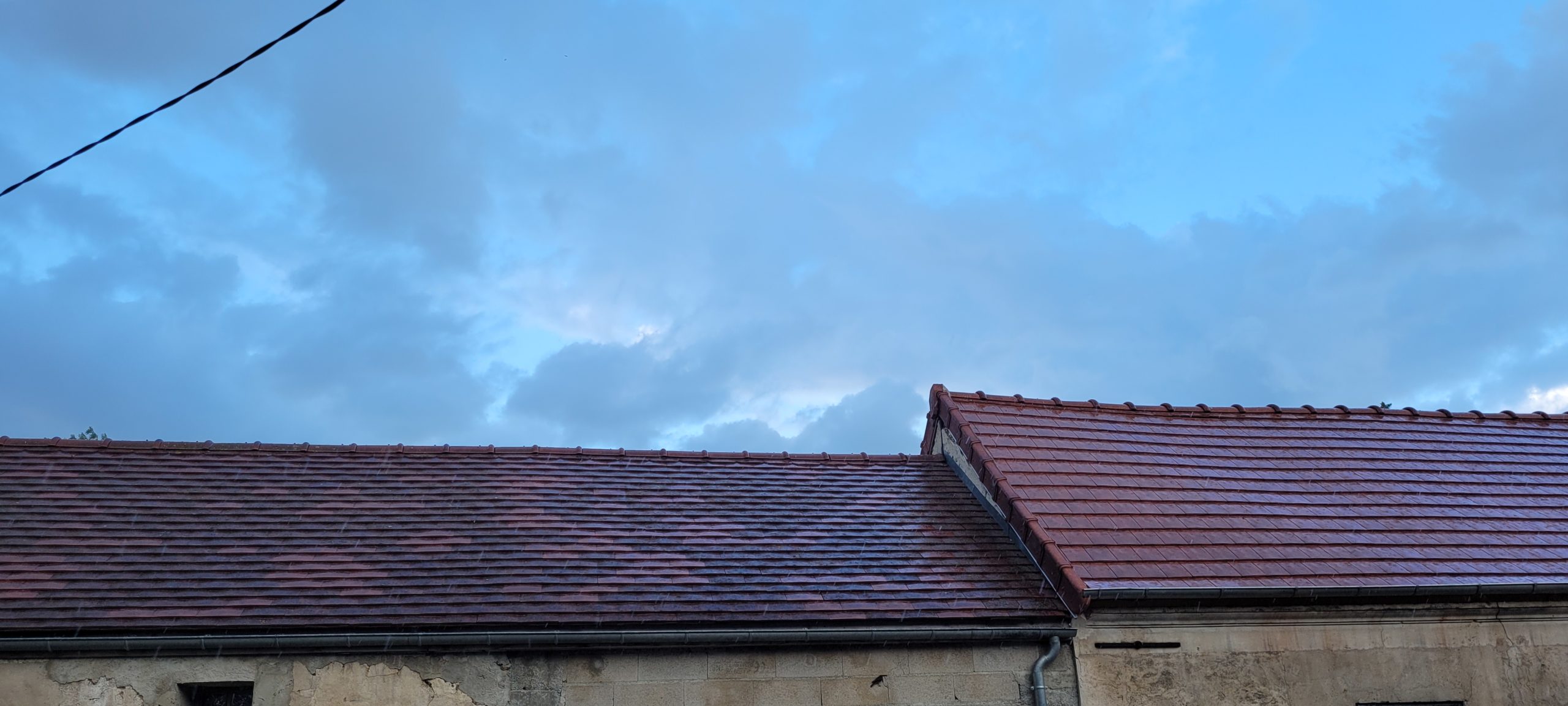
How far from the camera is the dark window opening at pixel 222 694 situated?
24.4 feet

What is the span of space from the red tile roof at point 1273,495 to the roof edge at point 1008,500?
25 mm

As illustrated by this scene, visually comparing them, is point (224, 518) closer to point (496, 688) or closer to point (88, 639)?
point (88, 639)

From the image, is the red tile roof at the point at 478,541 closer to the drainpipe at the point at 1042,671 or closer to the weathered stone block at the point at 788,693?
the drainpipe at the point at 1042,671

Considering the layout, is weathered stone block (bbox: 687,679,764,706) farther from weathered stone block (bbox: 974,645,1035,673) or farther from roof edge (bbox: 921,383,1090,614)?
roof edge (bbox: 921,383,1090,614)

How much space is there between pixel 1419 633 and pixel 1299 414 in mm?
4254

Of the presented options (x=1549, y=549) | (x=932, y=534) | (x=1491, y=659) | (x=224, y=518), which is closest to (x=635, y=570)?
(x=932, y=534)

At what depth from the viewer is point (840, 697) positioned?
26.1 feet

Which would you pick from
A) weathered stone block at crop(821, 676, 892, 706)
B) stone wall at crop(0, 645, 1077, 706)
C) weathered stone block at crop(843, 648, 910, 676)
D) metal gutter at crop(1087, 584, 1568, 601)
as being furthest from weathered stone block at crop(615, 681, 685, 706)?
metal gutter at crop(1087, 584, 1568, 601)

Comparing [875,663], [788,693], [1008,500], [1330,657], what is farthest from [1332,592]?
[788,693]

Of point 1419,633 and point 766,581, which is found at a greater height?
point 766,581

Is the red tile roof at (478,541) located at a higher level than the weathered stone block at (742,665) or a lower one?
higher

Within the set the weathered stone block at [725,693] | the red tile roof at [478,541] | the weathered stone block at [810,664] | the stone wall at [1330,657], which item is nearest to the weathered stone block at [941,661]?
the red tile roof at [478,541]

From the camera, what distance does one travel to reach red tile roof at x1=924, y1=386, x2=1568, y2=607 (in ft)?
28.8

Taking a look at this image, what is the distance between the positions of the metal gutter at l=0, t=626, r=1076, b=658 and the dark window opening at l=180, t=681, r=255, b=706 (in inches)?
10.0
